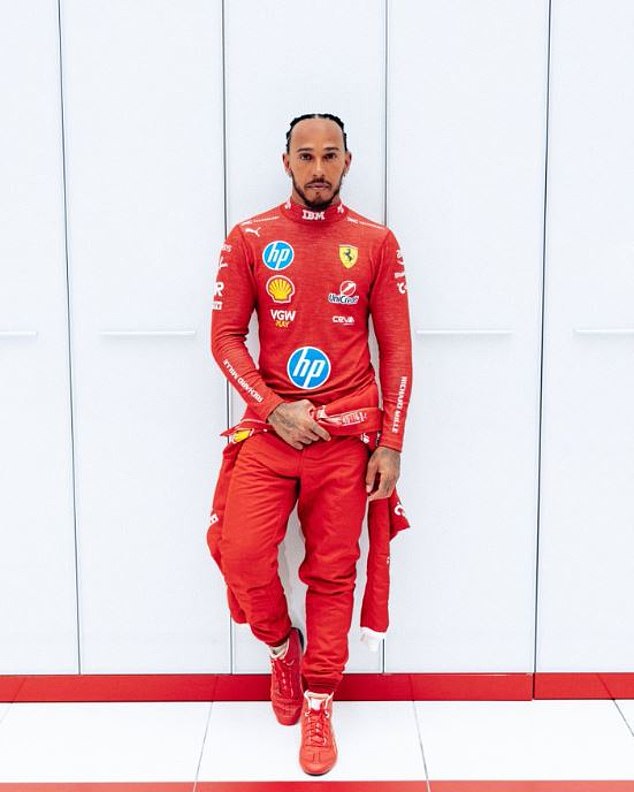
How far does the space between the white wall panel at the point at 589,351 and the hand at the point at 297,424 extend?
0.75m

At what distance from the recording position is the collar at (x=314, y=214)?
224 cm

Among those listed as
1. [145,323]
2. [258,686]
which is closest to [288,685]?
[258,686]

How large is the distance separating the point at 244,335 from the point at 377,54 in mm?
882

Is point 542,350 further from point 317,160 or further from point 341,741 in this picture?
point 341,741

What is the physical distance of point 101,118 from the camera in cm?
241

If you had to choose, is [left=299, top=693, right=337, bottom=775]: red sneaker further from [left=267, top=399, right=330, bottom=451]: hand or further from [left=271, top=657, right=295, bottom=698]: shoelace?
[left=267, top=399, right=330, bottom=451]: hand

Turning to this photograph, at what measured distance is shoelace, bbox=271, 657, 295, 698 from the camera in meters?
2.43

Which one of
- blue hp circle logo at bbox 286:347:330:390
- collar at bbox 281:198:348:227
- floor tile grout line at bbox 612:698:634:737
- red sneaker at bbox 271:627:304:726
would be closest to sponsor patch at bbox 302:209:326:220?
collar at bbox 281:198:348:227

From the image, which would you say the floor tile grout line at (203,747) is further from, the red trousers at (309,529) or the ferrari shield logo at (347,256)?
the ferrari shield logo at (347,256)

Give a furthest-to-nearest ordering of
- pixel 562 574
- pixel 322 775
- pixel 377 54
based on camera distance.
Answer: pixel 562 574
pixel 377 54
pixel 322 775

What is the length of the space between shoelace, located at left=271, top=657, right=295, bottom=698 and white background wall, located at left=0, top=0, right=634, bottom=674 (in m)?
0.14

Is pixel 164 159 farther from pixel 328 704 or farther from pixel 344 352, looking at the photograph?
pixel 328 704

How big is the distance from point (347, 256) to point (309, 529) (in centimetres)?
75

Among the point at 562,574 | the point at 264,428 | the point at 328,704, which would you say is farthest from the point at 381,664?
the point at 264,428
